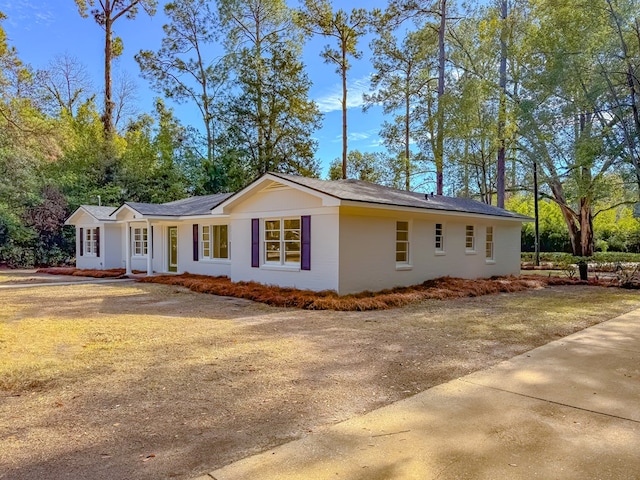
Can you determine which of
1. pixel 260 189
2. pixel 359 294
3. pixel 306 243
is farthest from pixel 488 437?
pixel 260 189

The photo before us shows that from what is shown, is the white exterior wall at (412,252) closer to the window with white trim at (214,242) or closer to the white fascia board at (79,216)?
the window with white trim at (214,242)

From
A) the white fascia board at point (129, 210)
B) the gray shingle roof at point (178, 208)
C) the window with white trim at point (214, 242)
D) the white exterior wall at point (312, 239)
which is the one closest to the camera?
the white exterior wall at point (312, 239)

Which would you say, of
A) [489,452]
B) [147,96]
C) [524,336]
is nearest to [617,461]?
[489,452]

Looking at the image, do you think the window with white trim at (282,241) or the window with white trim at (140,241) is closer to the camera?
the window with white trim at (282,241)

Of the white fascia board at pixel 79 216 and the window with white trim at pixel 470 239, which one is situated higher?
the white fascia board at pixel 79 216

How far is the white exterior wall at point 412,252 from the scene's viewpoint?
37.7 ft

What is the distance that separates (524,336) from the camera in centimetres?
718

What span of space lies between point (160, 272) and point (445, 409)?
16.9 m

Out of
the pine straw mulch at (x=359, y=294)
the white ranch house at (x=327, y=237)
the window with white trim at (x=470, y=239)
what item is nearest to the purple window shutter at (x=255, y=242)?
the white ranch house at (x=327, y=237)

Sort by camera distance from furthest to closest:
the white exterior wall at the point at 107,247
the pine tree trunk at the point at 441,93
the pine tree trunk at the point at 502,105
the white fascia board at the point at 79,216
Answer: the pine tree trunk at the point at 441,93 < the pine tree trunk at the point at 502,105 < the white exterior wall at the point at 107,247 < the white fascia board at the point at 79,216

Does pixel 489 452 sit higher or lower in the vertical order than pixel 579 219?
lower

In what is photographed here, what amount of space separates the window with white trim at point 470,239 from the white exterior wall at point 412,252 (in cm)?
13

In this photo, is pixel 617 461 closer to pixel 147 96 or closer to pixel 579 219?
pixel 579 219

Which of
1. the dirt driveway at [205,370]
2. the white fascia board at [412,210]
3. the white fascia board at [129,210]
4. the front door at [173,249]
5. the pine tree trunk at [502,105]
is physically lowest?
the dirt driveway at [205,370]
